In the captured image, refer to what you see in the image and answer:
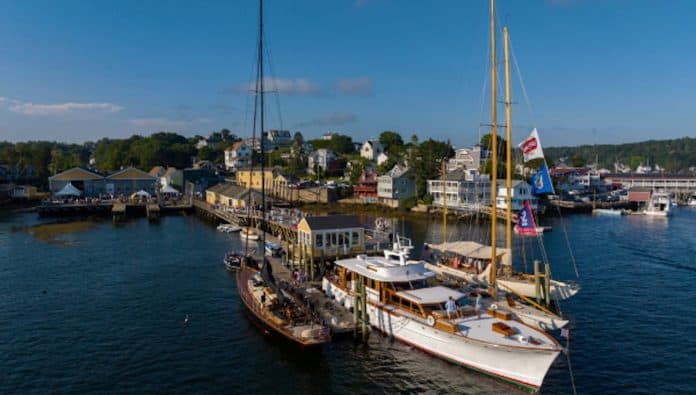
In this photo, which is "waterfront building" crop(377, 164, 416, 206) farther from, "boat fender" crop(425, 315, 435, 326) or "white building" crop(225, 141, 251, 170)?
"white building" crop(225, 141, 251, 170)

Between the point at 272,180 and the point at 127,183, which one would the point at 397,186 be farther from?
the point at 127,183

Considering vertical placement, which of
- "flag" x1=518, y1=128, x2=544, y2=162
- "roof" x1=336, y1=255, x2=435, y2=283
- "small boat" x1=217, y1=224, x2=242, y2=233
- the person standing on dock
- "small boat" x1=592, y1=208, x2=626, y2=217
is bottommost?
"small boat" x1=217, y1=224, x2=242, y2=233

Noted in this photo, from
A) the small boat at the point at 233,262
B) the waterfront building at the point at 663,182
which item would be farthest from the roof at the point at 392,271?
the waterfront building at the point at 663,182

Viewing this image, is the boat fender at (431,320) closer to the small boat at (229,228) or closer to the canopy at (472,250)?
the canopy at (472,250)

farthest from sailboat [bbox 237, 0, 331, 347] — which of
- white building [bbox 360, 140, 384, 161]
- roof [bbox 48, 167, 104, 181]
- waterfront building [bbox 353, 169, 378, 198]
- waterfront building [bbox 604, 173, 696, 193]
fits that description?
waterfront building [bbox 604, 173, 696, 193]

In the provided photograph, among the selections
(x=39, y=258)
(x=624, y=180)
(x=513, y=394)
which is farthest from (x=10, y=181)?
(x=624, y=180)

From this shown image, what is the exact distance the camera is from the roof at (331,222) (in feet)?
133

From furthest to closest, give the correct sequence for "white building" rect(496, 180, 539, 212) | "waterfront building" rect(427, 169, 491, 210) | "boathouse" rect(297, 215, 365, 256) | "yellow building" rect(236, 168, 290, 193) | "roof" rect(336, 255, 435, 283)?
"yellow building" rect(236, 168, 290, 193), "waterfront building" rect(427, 169, 491, 210), "white building" rect(496, 180, 539, 212), "boathouse" rect(297, 215, 365, 256), "roof" rect(336, 255, 435, 283)

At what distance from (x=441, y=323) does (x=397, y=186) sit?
245 feet

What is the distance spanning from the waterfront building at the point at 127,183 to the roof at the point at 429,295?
9400 centimetres

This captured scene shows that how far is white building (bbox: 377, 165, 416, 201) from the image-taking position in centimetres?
9706

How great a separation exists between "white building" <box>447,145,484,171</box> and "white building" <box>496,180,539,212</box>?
103 feet

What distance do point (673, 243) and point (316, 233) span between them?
155 feet

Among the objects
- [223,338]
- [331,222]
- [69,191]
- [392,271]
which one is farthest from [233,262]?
[69,191]
